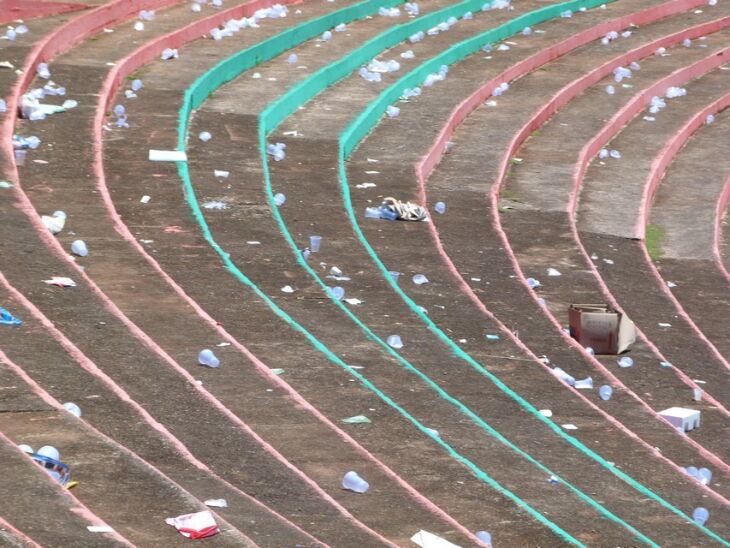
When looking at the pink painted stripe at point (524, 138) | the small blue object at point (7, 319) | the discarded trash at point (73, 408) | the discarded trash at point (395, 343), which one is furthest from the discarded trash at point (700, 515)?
the small blue object at point (7, 319)

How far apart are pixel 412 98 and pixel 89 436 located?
7.85 m

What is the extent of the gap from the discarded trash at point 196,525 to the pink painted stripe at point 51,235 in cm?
62

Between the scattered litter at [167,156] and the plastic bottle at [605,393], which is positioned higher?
the scattered litter at [167,156]

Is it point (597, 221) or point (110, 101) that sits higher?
point (110, 101)

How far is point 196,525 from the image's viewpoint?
187 inches

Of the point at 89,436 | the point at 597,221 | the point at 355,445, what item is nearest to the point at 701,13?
the point at 597,221

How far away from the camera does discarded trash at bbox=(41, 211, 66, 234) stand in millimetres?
8297

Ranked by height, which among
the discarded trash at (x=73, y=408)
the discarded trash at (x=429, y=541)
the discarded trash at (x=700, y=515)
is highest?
the discarded trash at (x=73, y=408)

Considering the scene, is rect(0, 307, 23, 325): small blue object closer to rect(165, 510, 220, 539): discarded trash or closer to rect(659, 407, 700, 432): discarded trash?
rect(165, 510, 220, 539): discarded trash

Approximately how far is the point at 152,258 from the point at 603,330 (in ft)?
8.23

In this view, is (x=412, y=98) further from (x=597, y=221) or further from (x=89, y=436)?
(x=89, y=436)

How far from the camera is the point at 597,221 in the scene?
38.1 ft

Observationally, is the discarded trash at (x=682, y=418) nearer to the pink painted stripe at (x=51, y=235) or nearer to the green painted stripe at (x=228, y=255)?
the green painted stripe at (x=228, y=255)

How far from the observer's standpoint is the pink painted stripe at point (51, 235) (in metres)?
5.79
